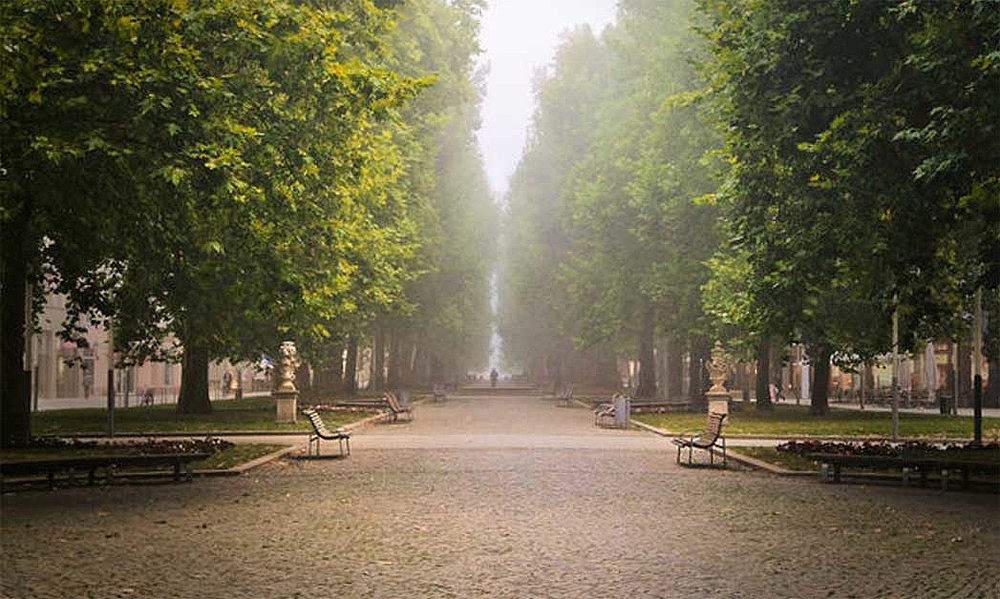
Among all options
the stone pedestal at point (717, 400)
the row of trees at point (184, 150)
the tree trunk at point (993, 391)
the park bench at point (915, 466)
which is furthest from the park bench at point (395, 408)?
the tree trunk at point (993, 391)

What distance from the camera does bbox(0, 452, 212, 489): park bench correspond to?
1509 cm

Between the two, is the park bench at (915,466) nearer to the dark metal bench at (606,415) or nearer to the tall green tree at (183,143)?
the tall green tree at (183,143)

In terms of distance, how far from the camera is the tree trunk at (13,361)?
825 inches

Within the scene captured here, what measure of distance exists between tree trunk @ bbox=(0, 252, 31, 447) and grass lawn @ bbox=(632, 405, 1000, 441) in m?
16.1

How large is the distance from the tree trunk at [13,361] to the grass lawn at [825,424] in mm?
16097

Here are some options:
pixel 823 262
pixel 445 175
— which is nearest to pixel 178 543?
pixel 823 262

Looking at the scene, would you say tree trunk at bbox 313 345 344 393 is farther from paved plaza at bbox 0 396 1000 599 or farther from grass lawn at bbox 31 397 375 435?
paved plaza at bbox 0 396 1000 599

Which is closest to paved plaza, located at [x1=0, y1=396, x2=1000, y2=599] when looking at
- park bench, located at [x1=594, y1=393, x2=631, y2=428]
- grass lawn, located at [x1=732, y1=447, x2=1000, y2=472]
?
grass lawn, located at [x1=732, y1=447, x2=1000, y2=472]

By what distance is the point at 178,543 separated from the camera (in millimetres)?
10750

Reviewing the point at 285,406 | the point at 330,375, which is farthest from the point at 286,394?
the point at 330,375

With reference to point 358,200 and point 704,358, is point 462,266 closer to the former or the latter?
point 704,358

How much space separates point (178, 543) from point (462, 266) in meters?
51.5

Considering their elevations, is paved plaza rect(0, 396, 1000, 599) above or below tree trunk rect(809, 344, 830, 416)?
below

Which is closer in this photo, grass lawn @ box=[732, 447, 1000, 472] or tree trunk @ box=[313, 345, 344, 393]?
grass lawn @ box=[732, 447, 1000, 472]
